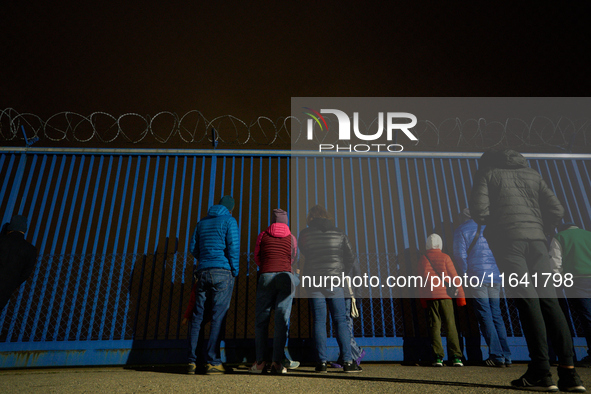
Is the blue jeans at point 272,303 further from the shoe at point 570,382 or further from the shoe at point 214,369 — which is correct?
the shoe at point 570,382

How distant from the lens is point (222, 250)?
387 cm

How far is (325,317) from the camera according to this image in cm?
366

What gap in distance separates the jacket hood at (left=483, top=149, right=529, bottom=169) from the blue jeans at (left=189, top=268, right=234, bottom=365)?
2.74 meters

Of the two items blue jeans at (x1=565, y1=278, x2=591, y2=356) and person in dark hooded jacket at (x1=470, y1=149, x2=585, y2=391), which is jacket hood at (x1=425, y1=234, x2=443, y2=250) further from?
person in dark hooded jacket at (x1=470, y1=149, x2=585, y2=391)

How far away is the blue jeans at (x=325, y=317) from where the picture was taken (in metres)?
3.55

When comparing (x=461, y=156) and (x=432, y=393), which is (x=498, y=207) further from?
(x=461, y=156)

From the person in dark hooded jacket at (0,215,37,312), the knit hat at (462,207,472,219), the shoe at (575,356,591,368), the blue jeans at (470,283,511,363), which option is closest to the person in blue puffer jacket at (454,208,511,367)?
the blue jeans at (470,283,511,363)

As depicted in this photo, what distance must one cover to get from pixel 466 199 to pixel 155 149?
4707 millimetres

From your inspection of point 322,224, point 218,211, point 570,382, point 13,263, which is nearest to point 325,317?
point 322,224

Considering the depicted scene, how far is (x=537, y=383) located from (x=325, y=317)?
1.86 meters

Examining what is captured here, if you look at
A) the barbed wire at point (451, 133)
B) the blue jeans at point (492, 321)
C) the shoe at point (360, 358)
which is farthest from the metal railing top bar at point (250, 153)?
the shoe at point (360, 358)

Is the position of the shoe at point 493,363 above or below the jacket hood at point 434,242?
below

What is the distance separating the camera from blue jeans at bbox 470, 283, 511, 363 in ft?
13.2

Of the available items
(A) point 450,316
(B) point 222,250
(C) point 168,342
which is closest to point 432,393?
(A) point 450,316
